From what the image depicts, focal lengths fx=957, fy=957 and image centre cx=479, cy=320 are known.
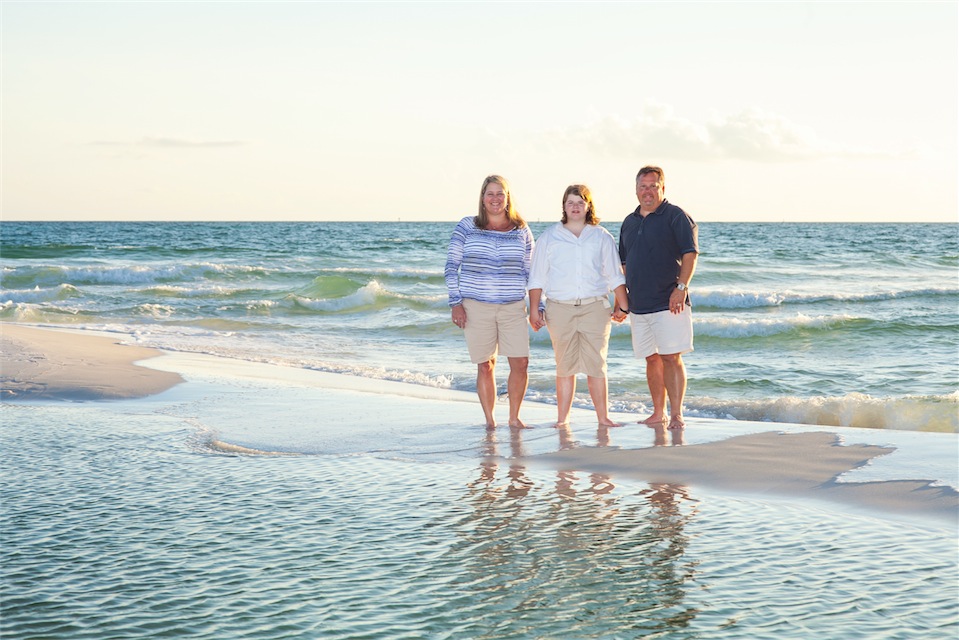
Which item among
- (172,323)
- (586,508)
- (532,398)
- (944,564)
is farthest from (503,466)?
(172,323)

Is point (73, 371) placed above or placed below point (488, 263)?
below

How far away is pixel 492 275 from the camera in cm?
666

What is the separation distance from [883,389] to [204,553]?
27.6ft

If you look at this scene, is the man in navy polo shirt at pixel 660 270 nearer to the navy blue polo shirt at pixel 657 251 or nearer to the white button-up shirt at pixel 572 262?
the navy blue polo shirt at pixel 657 251

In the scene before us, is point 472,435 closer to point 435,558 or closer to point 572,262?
point 572,262

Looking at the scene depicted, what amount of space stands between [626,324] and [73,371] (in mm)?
9142

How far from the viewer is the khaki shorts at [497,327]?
672 centimetres

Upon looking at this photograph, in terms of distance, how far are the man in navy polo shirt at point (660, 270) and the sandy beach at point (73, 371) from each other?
4225 millimetres

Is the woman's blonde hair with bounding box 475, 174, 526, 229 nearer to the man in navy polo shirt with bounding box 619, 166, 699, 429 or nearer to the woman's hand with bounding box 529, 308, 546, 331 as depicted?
the woman's hand with bounding box 529, 308, 546, 331

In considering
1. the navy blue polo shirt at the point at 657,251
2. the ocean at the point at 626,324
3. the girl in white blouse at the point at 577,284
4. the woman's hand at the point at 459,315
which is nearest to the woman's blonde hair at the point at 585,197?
the girl in white blouse at the point at 577,284

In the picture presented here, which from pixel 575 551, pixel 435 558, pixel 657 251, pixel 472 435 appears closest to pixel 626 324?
pixel 657 251

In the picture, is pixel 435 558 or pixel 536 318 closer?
pixel 435 558

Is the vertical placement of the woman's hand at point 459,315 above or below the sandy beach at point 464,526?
above

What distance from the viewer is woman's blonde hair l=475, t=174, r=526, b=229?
256 inches
